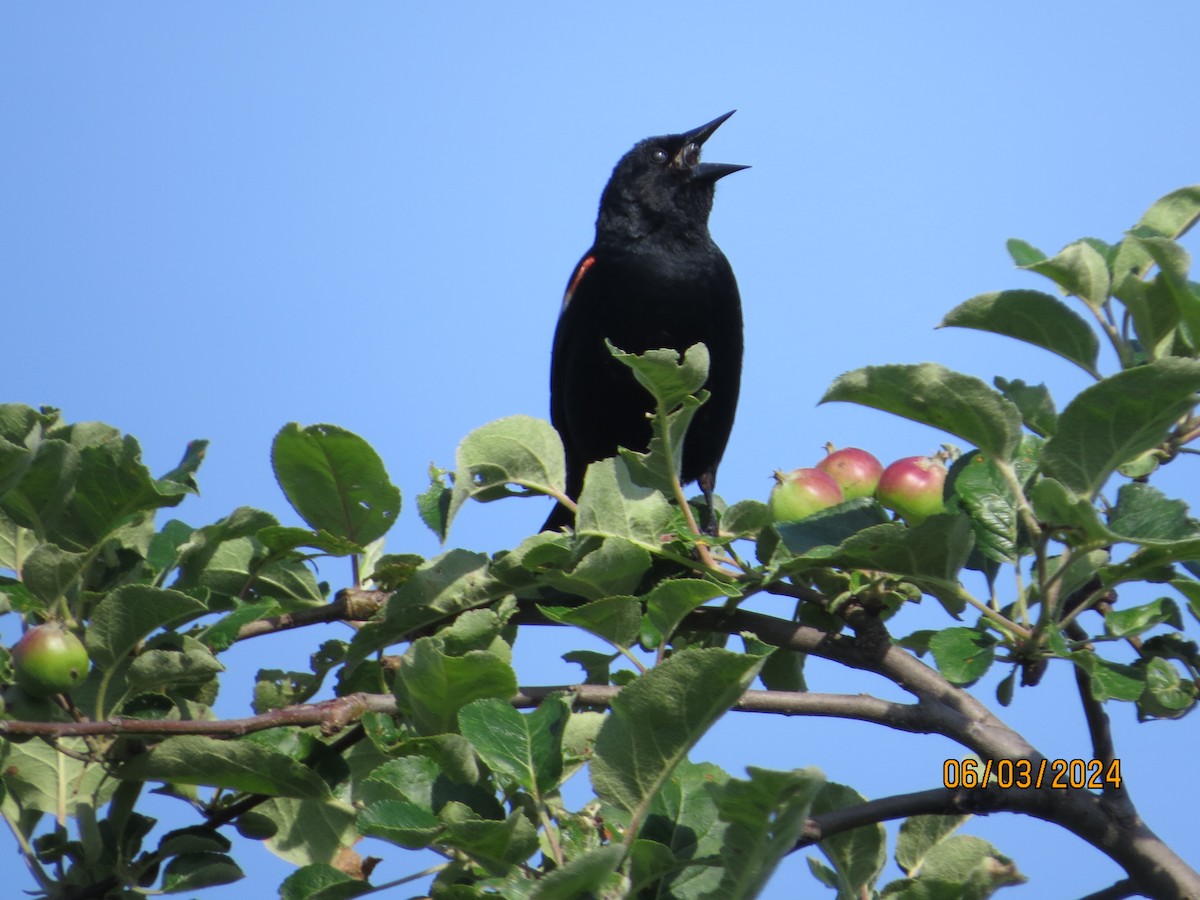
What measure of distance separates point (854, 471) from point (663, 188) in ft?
11.7

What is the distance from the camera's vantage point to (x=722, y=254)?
16.3 ft

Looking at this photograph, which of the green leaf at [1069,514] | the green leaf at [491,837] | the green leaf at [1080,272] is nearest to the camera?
the green leaf at [491,837]

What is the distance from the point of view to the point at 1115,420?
1.45 metres

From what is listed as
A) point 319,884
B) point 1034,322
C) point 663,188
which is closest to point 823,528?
point 1034,322

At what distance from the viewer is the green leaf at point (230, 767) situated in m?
1.47

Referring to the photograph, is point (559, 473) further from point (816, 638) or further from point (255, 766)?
point (255, 766)

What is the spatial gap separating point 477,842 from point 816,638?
56 cm

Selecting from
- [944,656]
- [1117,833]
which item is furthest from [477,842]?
[1117,833]

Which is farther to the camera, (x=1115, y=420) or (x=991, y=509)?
(x=991, y=509)

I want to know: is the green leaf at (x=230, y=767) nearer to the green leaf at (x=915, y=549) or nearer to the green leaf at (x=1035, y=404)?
the green leaf at (x=915, y=549)

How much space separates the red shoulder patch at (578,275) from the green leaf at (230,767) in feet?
11.8

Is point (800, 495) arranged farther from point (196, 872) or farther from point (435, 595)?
point (196, 872)

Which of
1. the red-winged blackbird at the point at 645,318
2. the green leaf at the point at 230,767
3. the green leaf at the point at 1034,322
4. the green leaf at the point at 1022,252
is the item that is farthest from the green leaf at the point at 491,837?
the red-winged blackbird at the point at 645,318

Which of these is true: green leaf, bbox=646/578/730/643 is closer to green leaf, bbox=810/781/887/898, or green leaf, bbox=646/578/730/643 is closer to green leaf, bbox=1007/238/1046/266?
green leaf, bbox=810/781/887/898
